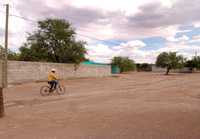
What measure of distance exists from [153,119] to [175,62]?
48.7 metres

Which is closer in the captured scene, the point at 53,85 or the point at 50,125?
the point at 50,125

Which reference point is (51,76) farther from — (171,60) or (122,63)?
(122,63)

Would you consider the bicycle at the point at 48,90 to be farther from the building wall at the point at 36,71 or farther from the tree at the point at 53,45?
the tree at the point at 53,45

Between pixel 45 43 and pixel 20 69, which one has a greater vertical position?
pixel 45 43

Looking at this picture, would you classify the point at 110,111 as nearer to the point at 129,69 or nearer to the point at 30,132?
the point at 30,132

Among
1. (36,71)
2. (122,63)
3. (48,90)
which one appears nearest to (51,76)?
(48,90)

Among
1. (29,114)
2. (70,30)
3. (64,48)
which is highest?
A: (70,30)

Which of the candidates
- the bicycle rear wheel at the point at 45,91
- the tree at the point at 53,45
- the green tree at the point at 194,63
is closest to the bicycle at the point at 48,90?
the bicycle rear wheel at the point at 45,91

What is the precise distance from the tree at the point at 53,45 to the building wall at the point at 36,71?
184 cm

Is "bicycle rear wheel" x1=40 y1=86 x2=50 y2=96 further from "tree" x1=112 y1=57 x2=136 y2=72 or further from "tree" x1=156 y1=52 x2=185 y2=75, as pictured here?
"tree" x1=112 y1=57 x2=136 y2=72

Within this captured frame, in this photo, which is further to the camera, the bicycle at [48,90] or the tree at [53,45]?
the tree at [53,45]

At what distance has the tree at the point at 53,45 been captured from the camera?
2742 cm

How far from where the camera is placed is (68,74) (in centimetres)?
2792

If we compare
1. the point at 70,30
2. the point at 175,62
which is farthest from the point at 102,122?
the point at 175,62
